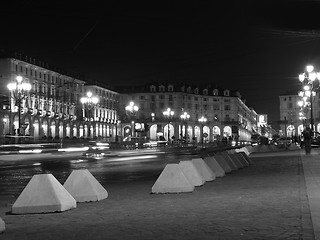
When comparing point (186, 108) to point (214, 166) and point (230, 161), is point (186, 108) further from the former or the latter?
point (214, 166)

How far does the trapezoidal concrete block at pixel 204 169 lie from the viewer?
15448mm

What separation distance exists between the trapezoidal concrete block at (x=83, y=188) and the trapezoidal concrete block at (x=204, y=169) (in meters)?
4.19

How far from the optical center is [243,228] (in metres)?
7.60

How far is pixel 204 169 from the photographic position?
52.4 feet

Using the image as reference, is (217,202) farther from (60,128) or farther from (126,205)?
Result: (60,128)

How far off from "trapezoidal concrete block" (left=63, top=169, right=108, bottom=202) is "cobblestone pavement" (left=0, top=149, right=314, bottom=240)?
0.89ft

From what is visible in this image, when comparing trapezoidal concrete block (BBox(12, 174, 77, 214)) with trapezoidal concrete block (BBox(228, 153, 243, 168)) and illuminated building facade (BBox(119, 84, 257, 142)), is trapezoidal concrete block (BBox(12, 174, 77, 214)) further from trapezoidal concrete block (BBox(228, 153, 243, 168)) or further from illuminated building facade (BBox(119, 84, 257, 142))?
illuminated building facade (BBox(119, 84, 257, 142))

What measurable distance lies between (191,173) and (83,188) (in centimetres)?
362

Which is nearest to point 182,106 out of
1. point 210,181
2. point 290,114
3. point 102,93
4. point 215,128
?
point 215,128

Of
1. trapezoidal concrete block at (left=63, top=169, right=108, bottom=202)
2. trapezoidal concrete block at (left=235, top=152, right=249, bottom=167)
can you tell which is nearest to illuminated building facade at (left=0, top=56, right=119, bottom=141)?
trapezoidal concrete block at (left=235, top=152, right=249, bottom=167)

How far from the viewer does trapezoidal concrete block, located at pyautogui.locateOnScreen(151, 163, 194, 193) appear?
12.7 meters

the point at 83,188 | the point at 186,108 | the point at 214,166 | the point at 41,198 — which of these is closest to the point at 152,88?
the point at 186,108

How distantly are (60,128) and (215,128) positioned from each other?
68.4m

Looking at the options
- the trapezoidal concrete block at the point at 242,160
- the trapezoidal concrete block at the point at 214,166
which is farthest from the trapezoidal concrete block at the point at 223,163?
the trapezoidal concrete block at the point at 242,160
